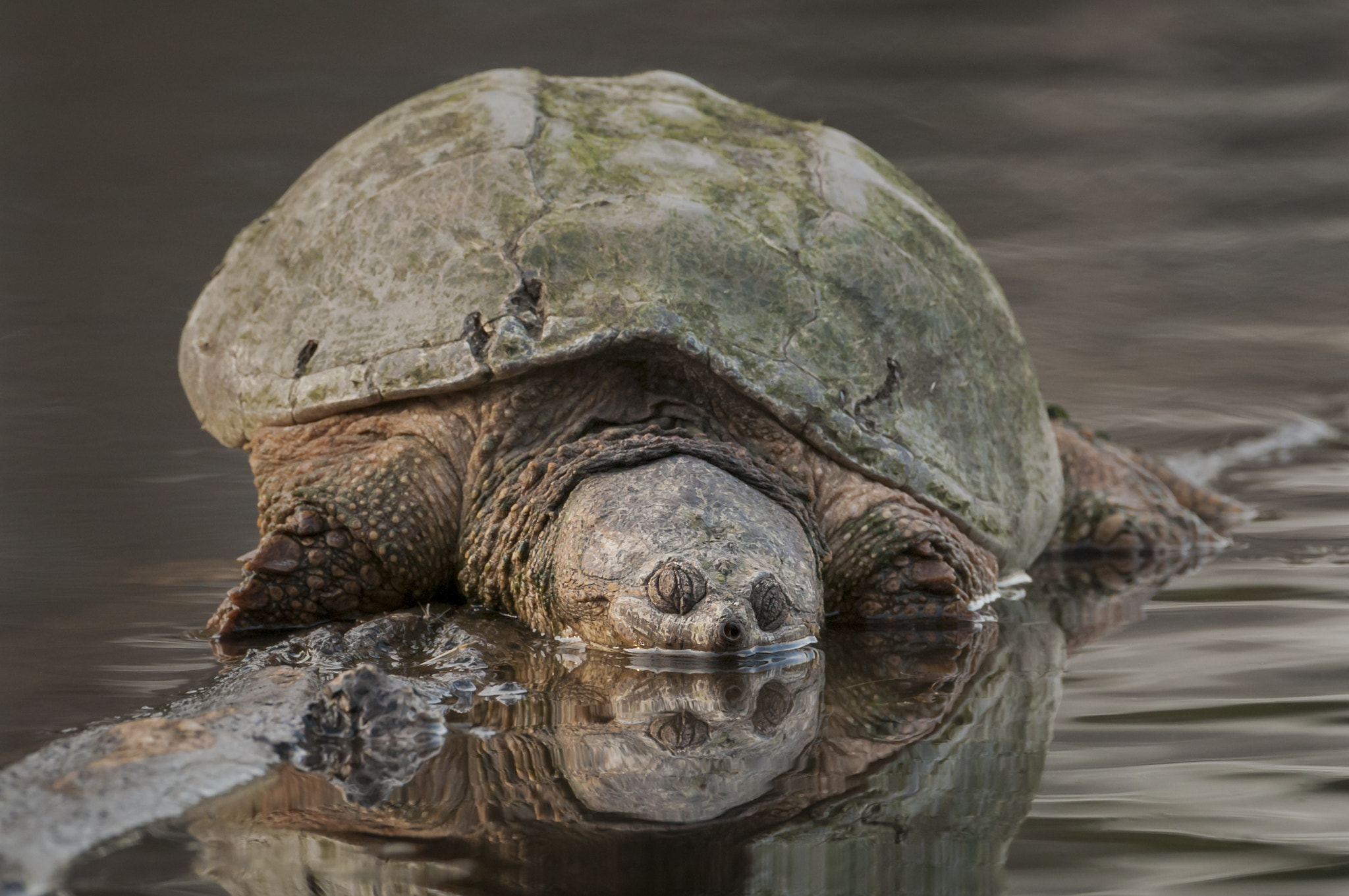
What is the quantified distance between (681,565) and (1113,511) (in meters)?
2.35

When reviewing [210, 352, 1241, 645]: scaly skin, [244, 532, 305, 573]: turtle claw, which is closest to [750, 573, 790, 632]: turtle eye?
[210, 352, 1241, 645]: scaly skin

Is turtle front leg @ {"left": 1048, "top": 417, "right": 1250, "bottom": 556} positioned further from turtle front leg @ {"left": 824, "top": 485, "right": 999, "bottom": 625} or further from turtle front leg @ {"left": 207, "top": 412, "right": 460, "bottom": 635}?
turtle front leg @ {"left": 207, "top": 412, "right": 460, "bottom": 635}

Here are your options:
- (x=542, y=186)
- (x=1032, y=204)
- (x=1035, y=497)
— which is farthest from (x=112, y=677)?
(x=1032, y=204)

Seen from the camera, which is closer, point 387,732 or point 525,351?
point 387,732

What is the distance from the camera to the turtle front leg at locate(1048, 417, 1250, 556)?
4512 mm

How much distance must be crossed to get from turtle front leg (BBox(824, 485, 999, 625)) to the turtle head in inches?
9.5

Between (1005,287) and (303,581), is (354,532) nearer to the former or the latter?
(303,581)

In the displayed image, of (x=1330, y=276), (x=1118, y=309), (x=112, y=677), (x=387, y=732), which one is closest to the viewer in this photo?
(x=387, y=732)

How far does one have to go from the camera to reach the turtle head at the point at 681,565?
9.20 ft

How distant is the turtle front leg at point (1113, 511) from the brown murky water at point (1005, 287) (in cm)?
24

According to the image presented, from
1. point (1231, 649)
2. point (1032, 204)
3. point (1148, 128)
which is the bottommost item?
point (1231, 649)

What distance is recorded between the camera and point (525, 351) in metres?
3.09

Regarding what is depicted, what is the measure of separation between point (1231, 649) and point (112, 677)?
2.38 m

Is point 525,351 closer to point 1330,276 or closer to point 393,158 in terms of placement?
point 393,158
